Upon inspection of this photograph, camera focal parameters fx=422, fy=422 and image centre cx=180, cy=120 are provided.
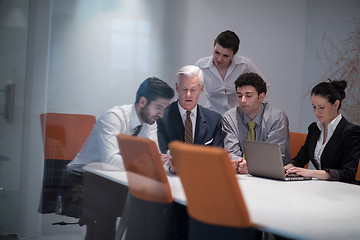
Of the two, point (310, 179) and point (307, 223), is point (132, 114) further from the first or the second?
point (307, 223)

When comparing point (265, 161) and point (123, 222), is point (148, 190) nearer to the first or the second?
point (123, 222)

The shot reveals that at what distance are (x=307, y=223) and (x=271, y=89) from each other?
9.45ft

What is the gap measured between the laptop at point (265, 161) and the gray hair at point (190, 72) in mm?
861

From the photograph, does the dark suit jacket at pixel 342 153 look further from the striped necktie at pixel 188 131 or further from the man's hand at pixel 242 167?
the striped necktie at pixel 188 131

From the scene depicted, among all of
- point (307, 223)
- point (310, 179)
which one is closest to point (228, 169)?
point (307, 223)

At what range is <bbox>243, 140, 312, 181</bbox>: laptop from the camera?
2.54m

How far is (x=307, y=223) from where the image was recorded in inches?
62.9

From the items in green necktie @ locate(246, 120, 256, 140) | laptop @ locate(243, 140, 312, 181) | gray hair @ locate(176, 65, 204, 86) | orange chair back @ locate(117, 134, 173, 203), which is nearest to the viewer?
orange chair back @ locate(117, 134, 173, 203)

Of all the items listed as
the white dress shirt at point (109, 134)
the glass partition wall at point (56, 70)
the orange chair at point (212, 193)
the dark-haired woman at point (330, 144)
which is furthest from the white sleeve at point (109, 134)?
the orange chair at point (212, 193)

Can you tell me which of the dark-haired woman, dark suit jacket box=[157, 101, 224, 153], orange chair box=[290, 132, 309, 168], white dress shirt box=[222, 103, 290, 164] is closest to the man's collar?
dark suit jacket box=[157, 101, 224, 153]

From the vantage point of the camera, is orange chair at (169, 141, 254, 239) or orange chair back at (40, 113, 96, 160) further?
orange chair back at (40, 113, 96, 160)

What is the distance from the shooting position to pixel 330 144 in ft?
9.81

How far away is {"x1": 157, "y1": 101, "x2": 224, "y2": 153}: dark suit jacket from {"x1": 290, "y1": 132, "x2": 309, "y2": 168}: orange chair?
0.77 meters

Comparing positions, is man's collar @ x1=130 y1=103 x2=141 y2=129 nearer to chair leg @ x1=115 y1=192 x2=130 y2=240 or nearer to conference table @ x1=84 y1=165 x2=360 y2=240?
conference table @ x1=84 y1=165 x2=360 y2=240
